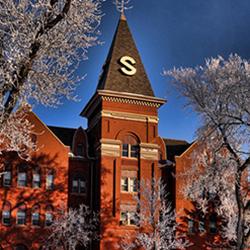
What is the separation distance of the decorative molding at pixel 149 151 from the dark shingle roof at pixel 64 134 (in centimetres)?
729

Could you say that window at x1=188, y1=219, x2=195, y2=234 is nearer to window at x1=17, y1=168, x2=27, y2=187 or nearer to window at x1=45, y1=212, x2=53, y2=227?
window at x1=45, y1=212, x2=53, y2=227

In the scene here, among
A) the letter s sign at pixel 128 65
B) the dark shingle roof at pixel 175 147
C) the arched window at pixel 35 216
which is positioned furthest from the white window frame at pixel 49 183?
the letter s sign at pixel 128 65

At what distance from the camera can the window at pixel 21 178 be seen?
41719mm

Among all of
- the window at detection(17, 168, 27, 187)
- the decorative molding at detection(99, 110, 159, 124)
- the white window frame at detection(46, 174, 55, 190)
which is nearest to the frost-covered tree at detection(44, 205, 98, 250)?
the white window frame at detection(46, 174, 55, 190)

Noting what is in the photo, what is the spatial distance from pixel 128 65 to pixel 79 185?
12.1m

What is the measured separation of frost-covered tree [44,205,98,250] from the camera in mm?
39750

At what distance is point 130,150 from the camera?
4547cm

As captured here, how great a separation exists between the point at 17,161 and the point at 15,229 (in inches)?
216

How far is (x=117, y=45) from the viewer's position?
49.1 metres

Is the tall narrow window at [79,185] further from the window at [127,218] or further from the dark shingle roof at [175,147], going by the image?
the dark shingle roof at [175,147]

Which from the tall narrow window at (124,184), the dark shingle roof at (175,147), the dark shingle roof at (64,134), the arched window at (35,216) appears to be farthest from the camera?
the dark shingle roof at (175,147)

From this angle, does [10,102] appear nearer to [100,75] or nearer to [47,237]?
[47,237]

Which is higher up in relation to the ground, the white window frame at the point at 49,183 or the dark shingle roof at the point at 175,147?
the dark shingle roof at the point at 175,147

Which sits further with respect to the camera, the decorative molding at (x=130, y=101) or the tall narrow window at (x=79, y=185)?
the decorative molding at (x=130, y=101)
